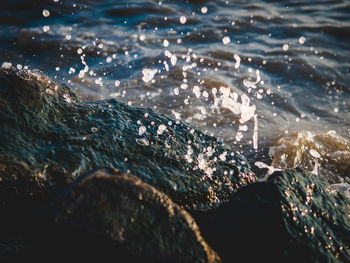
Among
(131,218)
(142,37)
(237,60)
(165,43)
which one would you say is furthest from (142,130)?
(142,37)

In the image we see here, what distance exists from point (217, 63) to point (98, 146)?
17.0 feet

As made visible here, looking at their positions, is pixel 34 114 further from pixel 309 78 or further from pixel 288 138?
pixel 309 78

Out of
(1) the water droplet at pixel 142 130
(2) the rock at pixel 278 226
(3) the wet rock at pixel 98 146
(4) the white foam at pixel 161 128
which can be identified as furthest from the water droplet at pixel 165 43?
(2) the rock at pixel 278 226

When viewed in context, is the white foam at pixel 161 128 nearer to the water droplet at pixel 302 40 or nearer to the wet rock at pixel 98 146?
the wet rock at pixel 98 146

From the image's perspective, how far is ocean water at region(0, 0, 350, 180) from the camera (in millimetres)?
5391

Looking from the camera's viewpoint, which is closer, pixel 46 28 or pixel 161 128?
pixel 161 128

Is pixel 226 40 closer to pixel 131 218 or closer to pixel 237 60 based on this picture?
pixel 237 60

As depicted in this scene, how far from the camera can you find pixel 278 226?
84.7 inches

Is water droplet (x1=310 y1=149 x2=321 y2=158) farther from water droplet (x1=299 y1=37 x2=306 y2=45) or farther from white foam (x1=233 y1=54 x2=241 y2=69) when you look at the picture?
water droplet (x1=299 y1=37 x2=306 y2=45)

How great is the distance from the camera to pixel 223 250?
2162 millimetres

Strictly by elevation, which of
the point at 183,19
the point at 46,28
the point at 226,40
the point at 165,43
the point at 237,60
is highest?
the point at 46,28

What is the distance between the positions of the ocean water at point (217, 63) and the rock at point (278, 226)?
1880 millimetres

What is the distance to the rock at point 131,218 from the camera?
1.78 meters

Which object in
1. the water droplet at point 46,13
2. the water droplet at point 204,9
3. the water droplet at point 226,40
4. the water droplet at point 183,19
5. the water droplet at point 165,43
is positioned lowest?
the water droplet at point 226,40
